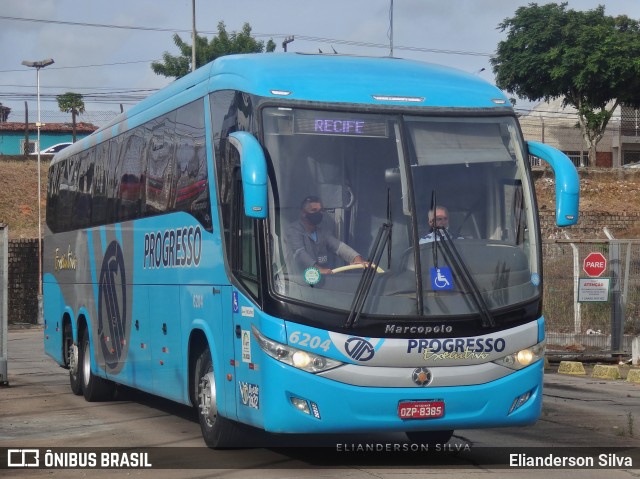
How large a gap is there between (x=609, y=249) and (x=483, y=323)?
12.3 m

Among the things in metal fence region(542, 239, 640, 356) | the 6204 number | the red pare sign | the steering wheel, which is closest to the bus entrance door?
the 6204 number

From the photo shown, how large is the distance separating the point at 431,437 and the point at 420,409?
1936mm

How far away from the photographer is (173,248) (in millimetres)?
11930

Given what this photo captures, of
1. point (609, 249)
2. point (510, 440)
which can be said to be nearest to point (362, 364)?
point (510, 440)

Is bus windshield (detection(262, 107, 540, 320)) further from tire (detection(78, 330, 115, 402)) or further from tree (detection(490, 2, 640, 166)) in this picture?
tree (detection(490, 2, 640, 166))

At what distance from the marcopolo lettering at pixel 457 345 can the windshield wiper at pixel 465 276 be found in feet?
0.48

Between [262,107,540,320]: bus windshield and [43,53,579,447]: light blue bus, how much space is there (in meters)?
0.01

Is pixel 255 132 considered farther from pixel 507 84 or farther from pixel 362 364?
pixel 507 84

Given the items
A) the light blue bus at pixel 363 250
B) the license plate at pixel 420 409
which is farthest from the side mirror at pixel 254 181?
the license plate at pixel 420 409

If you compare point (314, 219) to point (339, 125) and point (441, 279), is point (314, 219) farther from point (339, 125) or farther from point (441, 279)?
point (441, 279)

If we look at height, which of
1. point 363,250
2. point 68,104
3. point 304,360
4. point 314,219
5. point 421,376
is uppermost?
point 68,104

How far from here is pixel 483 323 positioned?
9.16m

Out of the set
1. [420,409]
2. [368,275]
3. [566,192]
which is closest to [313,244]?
[368,275]

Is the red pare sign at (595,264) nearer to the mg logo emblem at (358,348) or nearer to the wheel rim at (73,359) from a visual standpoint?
the wheel rim at (73,359)
